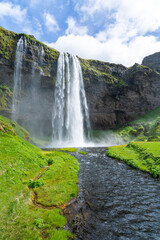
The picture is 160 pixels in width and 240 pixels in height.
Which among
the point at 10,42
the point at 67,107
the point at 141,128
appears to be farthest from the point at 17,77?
the point at 141,128

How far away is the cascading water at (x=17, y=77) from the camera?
6169cm

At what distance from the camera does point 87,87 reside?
81.1 m

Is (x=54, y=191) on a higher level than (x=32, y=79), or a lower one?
lower

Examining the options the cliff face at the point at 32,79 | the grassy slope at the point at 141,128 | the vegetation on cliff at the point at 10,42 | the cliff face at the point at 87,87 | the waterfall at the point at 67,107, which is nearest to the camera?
the vegetation on cliff at the point at 10,42

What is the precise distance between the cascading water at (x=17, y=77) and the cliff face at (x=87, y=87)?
4.97 feet

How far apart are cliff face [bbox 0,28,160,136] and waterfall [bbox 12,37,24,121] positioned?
4.88 ft

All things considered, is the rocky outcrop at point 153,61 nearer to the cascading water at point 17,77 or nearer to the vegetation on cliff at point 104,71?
the vegetation on cliff at point 104,71

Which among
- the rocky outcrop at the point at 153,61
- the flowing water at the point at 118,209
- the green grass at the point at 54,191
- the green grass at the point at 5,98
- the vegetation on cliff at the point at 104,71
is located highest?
the rocky outcrop at the point at 153,61

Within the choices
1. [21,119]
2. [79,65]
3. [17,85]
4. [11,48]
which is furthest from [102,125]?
[11,48]

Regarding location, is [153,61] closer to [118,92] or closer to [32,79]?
[118,92]

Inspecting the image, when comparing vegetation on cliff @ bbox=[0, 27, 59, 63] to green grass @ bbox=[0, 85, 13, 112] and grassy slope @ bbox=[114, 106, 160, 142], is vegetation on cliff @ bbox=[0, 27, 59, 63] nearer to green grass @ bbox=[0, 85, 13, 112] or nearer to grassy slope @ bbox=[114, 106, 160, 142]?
green grass @ bbox=[0, 85, 13, 112]

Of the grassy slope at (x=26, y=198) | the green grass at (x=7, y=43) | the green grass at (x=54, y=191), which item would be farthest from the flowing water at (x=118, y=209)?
the green grass at (x=7, y=43)

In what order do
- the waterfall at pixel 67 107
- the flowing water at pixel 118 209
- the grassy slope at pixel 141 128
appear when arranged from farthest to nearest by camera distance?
1. the grassy slope at pixel 141 128
2. the waterfall at pixel 67 107
3. the flowing water at pixel 118 209

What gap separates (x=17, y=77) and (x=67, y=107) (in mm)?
28212
